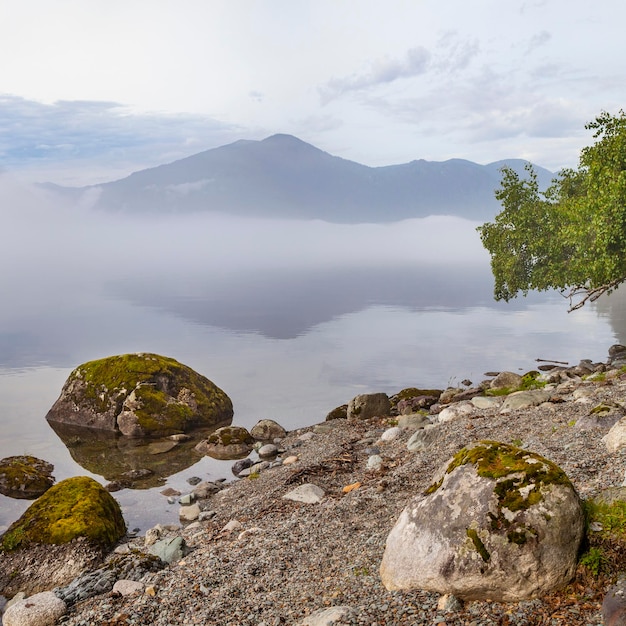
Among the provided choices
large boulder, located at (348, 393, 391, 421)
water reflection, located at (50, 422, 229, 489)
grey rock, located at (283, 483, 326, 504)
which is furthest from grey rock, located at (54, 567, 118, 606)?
large boulder, located at (348, 393, 391, 421)

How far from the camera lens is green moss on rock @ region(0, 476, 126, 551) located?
14422 millimetres

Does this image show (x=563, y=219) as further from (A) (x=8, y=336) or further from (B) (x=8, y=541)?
(A) (x=8, y=336)

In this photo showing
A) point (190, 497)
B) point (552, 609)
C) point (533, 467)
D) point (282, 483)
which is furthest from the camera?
point (190, 497)

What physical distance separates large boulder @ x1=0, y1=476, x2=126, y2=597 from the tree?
22.9 metres

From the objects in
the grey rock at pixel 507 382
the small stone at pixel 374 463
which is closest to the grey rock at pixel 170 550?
the small stone at pixel 374 463

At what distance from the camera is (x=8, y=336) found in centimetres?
7069

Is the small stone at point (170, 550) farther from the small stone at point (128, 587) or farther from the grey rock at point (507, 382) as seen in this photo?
the grey rock at point (507, 382)

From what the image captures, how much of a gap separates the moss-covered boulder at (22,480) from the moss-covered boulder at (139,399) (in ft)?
20.3

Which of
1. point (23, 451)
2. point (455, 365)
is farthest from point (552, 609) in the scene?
point (455, 365)

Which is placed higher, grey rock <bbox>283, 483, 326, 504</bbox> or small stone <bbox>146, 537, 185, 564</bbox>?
grey rock <bbox>283, 483, 326, 504</bbox>

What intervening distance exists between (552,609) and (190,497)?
42.8 feet

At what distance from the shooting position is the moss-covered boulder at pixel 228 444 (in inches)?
933

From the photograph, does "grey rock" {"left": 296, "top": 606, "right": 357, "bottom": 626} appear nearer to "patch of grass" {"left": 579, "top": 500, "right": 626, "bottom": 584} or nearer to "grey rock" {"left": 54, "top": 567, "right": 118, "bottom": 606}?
"patch of grass" {"left": 579, "top": 500, "right": 626, "bottom": 584}

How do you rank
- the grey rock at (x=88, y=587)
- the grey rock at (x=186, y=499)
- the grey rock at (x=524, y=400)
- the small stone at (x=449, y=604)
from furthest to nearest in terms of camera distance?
the grey rock at (x=524, y=400) < the grey rock at (x=186, y=499) < the grey rock at (x=88, y=587) < the small stone at (x=449, y=604)
